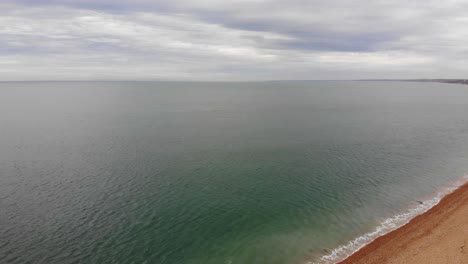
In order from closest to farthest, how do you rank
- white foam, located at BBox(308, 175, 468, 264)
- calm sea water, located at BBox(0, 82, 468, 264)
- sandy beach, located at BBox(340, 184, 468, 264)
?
sandy beach, located at BBox(340, 184, 468, 264)
white foam, located at BBox(308, 175, 468, 264)
calm sea water, located at BBox(0, 82, 468, 264)

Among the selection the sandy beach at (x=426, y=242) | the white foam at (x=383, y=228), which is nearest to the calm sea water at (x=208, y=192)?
the white foam at (x=383, y=228)

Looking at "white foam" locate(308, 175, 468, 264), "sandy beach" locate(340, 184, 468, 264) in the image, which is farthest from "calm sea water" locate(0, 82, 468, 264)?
"sandy beach" locate(340, 184, 468, 264)

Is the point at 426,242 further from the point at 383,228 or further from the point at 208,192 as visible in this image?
A: the point at 208,192

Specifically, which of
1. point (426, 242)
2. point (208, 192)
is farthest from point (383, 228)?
point (208, 192)

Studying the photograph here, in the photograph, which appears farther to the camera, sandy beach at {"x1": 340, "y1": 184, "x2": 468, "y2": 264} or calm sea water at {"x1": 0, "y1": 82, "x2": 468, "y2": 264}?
calm sea water at {"x1": 0, "y1": 82, "x2": 468, "y2": 264}

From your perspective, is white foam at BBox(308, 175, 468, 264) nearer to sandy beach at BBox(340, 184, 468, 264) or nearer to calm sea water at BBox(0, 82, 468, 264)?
calm sea water at BBox(0, 82, 468, 264)

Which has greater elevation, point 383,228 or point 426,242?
point 426,242
